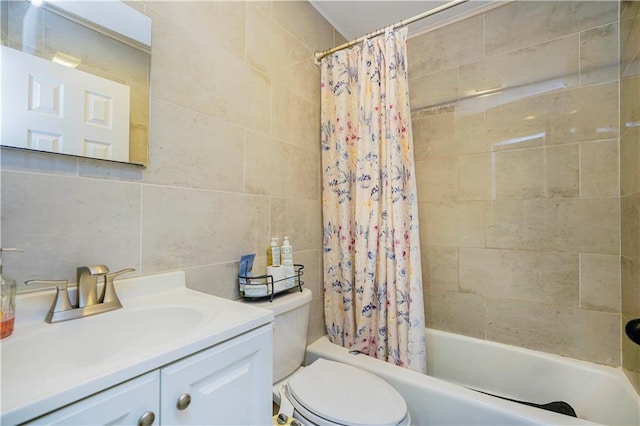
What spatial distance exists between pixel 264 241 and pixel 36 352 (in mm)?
864

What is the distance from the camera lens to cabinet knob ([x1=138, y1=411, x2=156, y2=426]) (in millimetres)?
533

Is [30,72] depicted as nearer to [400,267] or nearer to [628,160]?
[400,267]

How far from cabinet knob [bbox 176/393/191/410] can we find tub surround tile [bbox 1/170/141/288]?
530mm

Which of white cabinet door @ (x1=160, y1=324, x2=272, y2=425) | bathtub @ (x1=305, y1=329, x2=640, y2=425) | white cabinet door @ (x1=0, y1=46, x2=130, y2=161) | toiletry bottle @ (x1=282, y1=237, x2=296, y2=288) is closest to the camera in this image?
white cabinet door @ (x1=160, y1=324, x2=272, y2=425)

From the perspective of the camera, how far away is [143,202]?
1.00m

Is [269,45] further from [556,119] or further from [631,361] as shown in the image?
[631,361]

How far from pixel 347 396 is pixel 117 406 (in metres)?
0.82

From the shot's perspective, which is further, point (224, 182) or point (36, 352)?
point (224, 182)

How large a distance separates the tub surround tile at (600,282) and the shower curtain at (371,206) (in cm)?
82

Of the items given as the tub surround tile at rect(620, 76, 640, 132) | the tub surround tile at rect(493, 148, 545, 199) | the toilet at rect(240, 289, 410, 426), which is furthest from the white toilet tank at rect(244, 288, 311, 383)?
the tub surround tile at rect(620, 76, 640, 132)

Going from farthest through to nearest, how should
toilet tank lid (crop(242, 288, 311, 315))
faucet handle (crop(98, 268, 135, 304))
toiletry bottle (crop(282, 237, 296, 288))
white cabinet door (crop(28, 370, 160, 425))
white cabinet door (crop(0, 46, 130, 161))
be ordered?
toiletry bottle (crop(282, 237, 296, 288))
toilet tank lid (crop(242, 288, 311, 315))
faucet handle (crop(98, 268, 135, 304))
white cabinet door (crop(0, 46, 130, 161))
white cabinet door (crop(28, 370, 160, 425))

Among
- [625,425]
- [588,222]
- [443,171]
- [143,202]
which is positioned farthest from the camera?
[443,171]

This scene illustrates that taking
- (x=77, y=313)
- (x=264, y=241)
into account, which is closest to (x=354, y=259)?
(x=264, y=241)

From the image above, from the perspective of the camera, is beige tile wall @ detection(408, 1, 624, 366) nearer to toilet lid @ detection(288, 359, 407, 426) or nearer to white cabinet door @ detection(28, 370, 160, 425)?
toilet lid @ detection(288, 359, 407, 426)
